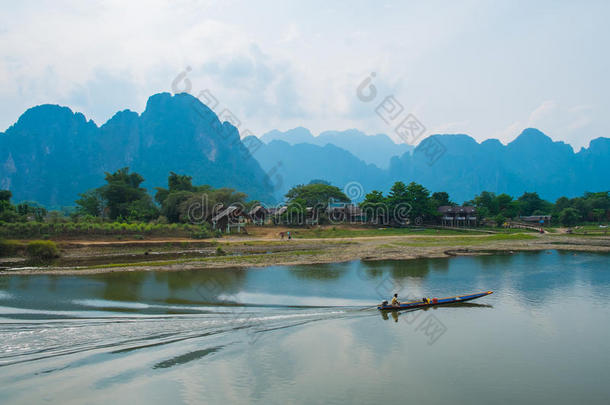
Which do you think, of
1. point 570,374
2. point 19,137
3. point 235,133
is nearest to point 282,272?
point 570,374

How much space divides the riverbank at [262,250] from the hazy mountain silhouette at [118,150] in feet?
311

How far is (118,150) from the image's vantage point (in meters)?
135

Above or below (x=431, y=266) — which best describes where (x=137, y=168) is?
above

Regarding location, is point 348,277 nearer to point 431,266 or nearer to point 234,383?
point 431,266

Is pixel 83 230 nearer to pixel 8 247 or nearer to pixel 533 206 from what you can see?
pixel 8 247

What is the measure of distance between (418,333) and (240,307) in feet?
23.6

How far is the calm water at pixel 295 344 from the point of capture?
10227 mm

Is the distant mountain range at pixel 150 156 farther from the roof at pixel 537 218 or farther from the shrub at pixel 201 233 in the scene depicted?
the shrub at pixel 201 233

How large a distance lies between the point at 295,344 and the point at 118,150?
139338 mm

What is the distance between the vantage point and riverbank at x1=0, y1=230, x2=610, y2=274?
26.7 meters

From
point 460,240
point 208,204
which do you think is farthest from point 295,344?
point 208,204

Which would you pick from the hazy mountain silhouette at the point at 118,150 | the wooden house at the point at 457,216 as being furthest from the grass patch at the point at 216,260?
the hazy mountain silhouette at the point at 118,150

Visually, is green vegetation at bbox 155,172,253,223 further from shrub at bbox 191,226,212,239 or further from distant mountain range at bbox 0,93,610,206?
distant mountain range at bbox 0,93,610,206

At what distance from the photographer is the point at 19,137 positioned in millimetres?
129375
